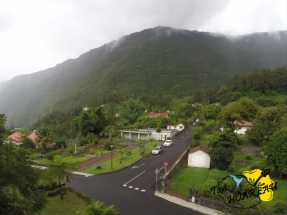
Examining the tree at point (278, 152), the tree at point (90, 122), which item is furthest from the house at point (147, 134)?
the tree at point (278, 152)

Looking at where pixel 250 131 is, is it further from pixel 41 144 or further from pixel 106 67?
pixel 106 67

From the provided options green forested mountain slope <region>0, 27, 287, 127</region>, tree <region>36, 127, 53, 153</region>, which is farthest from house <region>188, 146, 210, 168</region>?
green forested mountain slope <region>0, 27, 287, 127</region>

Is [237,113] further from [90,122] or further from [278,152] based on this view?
[90,122]

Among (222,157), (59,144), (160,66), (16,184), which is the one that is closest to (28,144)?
(59,144)

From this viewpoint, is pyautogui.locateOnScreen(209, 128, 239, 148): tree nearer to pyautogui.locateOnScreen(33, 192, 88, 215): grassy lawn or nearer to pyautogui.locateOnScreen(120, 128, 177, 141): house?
pyautogui.locateOnScreen(33, 192, 88, 215): grassy lawn

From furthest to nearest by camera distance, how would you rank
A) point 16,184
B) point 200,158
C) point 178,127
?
point 178,127 → point 200,158 → point 16,184

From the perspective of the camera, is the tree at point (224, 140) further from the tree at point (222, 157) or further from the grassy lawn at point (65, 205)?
the grassy lawn at point (65, 205)
